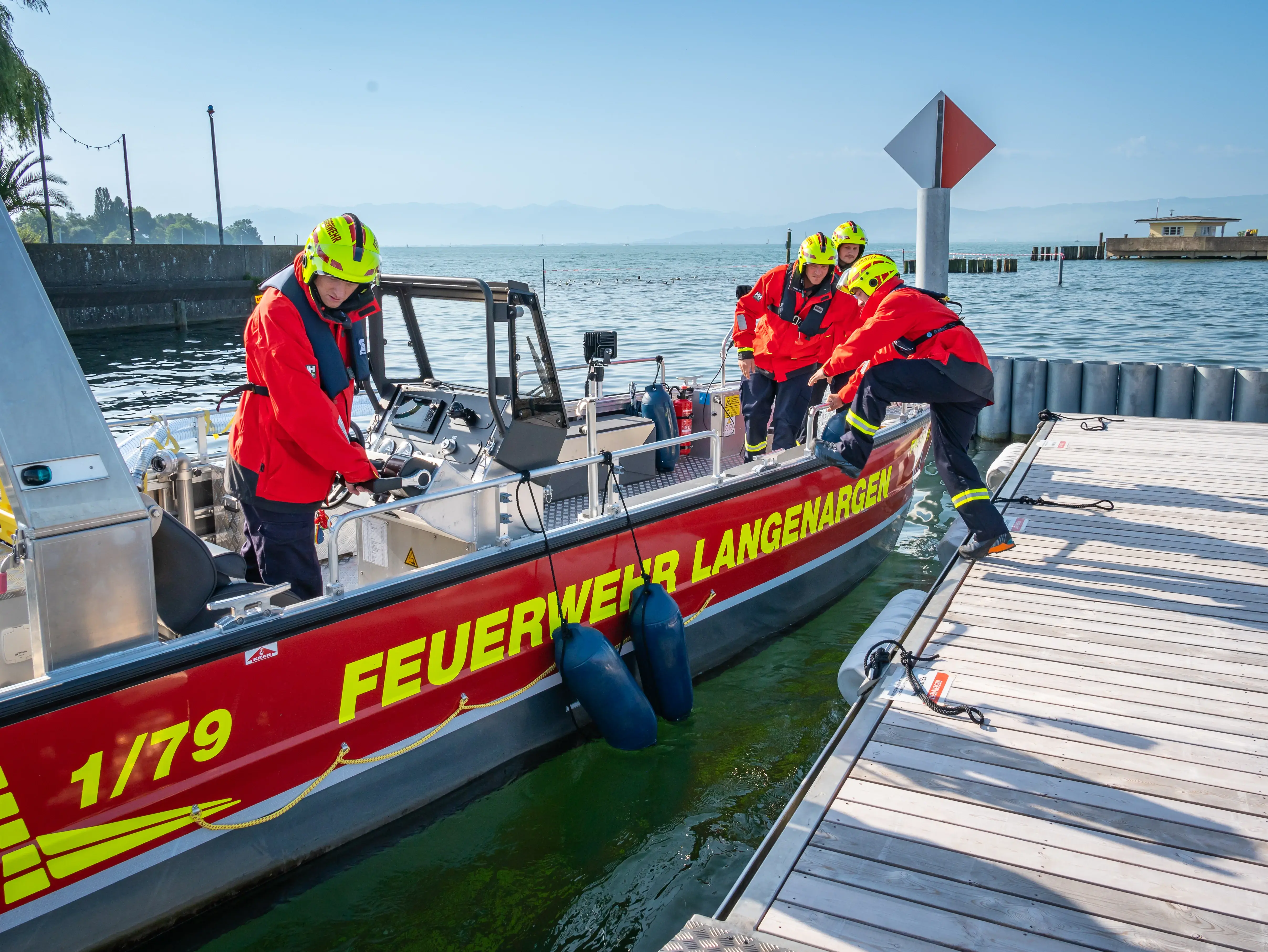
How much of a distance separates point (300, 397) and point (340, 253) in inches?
22.0

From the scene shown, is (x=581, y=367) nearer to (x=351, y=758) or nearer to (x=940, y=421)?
(x=940, y=421)

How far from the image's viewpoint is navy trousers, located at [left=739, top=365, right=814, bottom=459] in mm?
6281

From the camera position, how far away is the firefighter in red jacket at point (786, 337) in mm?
6074

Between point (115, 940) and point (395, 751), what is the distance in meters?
1.12

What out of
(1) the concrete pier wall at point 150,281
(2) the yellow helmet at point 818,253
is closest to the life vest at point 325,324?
(2) the yellow helmet at point 818,253

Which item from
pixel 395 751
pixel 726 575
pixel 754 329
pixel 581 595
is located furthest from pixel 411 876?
pixel 754 329

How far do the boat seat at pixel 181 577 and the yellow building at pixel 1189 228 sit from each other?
10292 centimetres

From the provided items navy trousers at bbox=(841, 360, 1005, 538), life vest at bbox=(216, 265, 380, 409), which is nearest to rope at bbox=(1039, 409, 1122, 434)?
navy trousers at bbox=(841, 360, 1005, 538)

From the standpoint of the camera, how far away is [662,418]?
6.62 metres

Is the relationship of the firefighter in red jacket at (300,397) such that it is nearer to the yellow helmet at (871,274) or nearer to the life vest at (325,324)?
the life vest at (325,324)

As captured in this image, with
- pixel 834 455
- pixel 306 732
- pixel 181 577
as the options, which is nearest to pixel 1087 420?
pixel 834 455

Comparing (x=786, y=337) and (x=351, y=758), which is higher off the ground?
(x=786, y=337)

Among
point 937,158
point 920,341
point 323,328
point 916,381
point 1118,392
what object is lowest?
point 1118,392

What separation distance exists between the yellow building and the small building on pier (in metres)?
0.04
